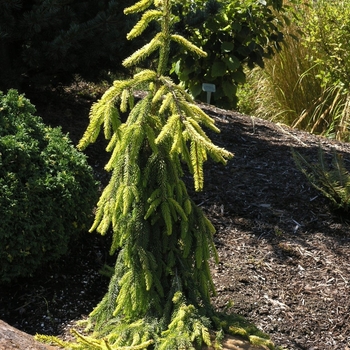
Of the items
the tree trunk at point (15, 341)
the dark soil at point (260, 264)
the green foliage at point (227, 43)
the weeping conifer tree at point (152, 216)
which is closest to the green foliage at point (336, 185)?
the dark soil at point (260, 264)

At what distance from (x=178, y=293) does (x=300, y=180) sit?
2.61m

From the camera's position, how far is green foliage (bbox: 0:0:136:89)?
196 inches

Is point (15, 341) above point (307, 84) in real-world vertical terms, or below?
below

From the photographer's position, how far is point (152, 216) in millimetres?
2977

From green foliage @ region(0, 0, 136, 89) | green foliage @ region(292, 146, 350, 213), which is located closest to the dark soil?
green foliage @ region(292, 146, 350, 213)

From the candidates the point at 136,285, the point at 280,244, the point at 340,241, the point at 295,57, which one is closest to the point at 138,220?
the point at 136,285

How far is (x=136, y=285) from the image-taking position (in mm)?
2920

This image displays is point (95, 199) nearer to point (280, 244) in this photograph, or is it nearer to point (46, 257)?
point (46, 257)

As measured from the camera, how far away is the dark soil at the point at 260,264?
3785 millimetres

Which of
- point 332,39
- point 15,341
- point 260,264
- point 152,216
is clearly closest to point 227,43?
point 332,39

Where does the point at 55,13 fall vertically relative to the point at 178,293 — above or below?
above

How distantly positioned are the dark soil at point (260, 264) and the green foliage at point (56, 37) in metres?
0.57

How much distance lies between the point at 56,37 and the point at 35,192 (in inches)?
68.6

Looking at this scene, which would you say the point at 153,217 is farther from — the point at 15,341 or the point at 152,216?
the point at 15,341
